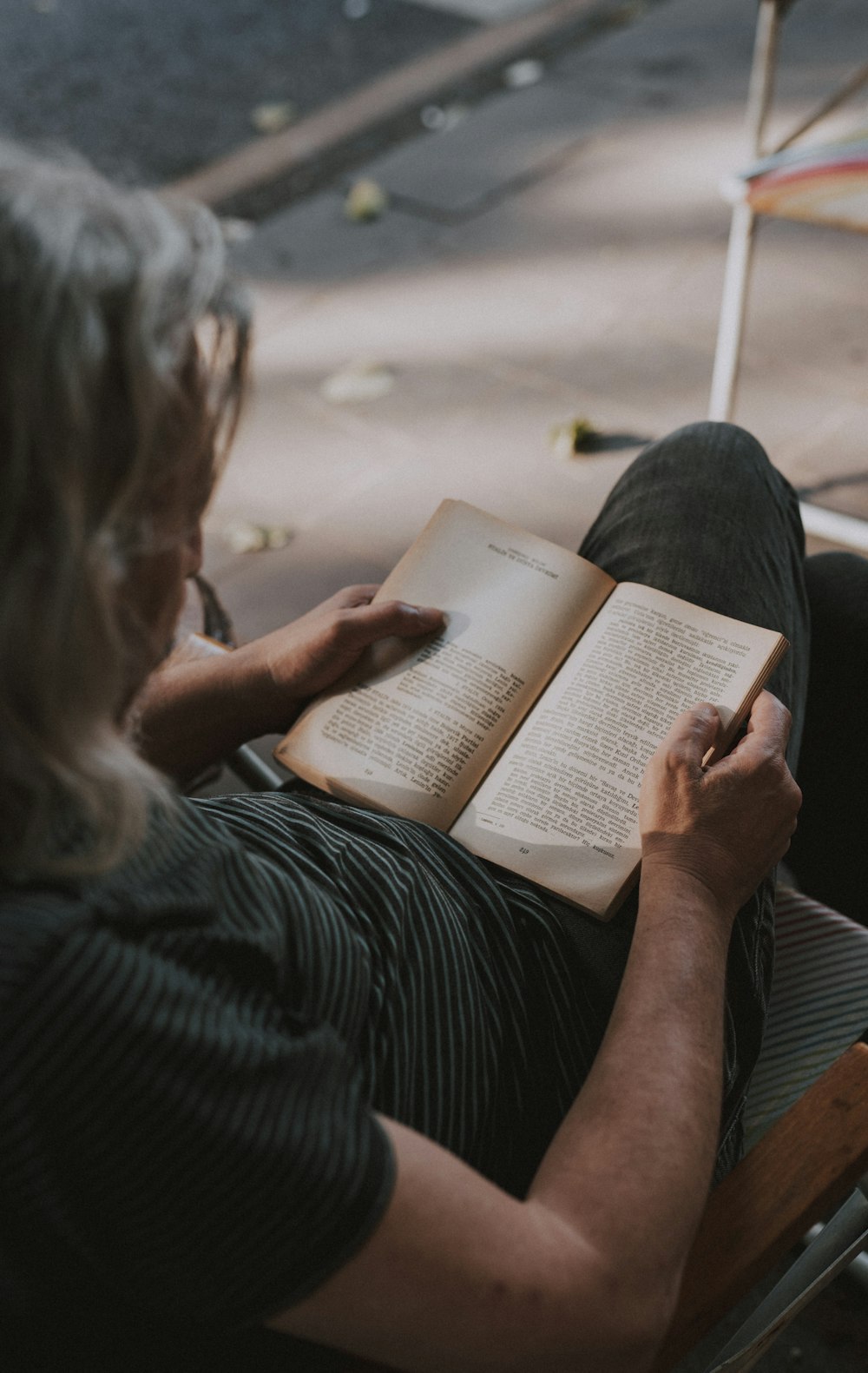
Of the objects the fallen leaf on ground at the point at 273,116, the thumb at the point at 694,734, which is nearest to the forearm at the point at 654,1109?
the thumb at the point at 694,734

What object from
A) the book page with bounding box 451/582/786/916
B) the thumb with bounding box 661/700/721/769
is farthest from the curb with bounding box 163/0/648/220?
the thumb with bounding box 661/700/721/769

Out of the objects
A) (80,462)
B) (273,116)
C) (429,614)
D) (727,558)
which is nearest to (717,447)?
(727,558)

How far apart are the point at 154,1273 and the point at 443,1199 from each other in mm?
161

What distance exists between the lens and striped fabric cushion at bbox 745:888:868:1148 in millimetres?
1034

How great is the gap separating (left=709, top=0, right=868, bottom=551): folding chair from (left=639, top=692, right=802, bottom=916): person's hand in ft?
3.88

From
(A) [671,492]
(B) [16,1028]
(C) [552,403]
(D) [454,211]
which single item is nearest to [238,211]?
(D) [454,211]

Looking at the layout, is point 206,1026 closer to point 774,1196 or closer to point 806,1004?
point 774,1196

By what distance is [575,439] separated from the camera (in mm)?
2400

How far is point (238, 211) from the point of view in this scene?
340cm

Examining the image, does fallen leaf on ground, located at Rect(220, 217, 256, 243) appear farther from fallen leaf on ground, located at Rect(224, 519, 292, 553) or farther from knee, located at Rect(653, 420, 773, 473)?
knee, located at Rect(653, 420, 773, 473)

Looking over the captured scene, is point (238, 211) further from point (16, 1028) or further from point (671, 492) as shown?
point (16, 1028)

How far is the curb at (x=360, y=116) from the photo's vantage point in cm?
346

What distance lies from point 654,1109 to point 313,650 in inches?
21.9

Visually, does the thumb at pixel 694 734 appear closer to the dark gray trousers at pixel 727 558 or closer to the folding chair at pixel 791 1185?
the dark gray trousers at pixel 727 558
